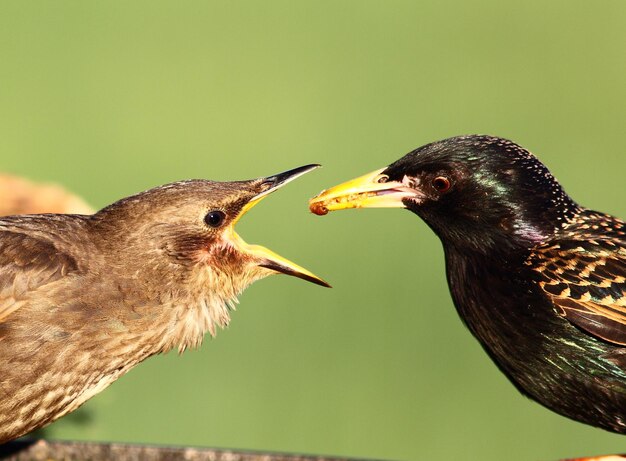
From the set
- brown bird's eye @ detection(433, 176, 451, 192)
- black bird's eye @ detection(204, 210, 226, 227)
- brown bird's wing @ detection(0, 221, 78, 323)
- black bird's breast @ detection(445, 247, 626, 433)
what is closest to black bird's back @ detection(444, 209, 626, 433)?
black bird's breast @ detection(445, 247, 626, 433)

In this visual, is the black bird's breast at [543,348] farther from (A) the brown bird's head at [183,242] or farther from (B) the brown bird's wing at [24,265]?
(B) the brown bird's wing at [24,265]

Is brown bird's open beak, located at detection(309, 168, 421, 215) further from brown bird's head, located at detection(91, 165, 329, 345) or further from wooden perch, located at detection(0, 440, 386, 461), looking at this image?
wooden perch, located at detection(0, 440, 386, 461)

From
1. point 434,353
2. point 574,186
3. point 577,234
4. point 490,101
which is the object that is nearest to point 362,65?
point 490,101

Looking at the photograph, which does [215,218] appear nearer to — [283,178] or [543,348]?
[283,178]

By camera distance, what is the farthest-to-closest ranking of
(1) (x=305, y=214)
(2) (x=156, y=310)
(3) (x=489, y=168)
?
(1) (x=305, y=214), (3) (x=489, y=168), (2) (x=156, y=310)

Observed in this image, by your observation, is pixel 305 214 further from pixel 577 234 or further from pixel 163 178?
pixel 577 234

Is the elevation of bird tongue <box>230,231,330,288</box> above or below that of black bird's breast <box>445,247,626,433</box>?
above

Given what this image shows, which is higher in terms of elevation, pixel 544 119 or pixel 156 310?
pixel 544 119
